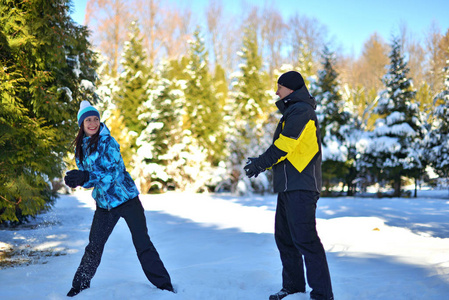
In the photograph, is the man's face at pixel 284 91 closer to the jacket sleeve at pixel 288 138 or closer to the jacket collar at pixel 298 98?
the jacket collar at pixel 298 98

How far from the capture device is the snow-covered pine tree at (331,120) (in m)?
20.5

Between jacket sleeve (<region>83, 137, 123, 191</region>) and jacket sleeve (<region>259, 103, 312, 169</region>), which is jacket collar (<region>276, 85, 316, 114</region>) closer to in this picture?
jacket sleeve (<region>259, 103, 312, 169</region>)

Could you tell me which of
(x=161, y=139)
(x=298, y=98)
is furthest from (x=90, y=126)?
(x=161, y=139)

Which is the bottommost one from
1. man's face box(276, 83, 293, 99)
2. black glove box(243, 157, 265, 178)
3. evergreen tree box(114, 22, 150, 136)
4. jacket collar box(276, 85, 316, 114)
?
black glove box(243, 157, 265, 178)

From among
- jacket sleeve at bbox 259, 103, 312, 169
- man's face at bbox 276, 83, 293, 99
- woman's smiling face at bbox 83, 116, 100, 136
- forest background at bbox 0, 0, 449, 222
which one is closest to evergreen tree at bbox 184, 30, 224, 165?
forest background at bbox 0, 0, 449, 222

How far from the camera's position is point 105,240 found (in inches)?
142

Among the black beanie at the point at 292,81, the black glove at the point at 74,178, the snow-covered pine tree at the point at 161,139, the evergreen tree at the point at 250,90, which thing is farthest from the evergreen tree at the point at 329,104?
the black glove at the point at 74,178

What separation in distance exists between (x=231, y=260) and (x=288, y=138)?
2.41m

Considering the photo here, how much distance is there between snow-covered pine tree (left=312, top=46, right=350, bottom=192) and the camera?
20.5 metres

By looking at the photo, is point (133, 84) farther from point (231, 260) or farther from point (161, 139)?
point (231, 260)

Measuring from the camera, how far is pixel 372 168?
19.8m

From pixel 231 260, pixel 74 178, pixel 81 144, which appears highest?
pixel 81 144

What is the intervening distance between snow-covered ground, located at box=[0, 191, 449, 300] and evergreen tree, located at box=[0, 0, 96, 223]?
1.02 metres

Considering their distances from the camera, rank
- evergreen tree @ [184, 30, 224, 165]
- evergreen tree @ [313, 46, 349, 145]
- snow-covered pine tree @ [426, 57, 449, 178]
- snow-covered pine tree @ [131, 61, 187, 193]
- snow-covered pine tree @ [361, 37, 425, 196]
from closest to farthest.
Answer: snow-covered pine tree @ [426, 57, 449, 178]
snow-covered pine tree @ [361, 37, 425, 196]
snow-covered pine tree @ [131, 61, 187, 193]
evergreen tree @ [313, 46, 349, 145]
evergreen tree @ [184, 30, 224, 165]
